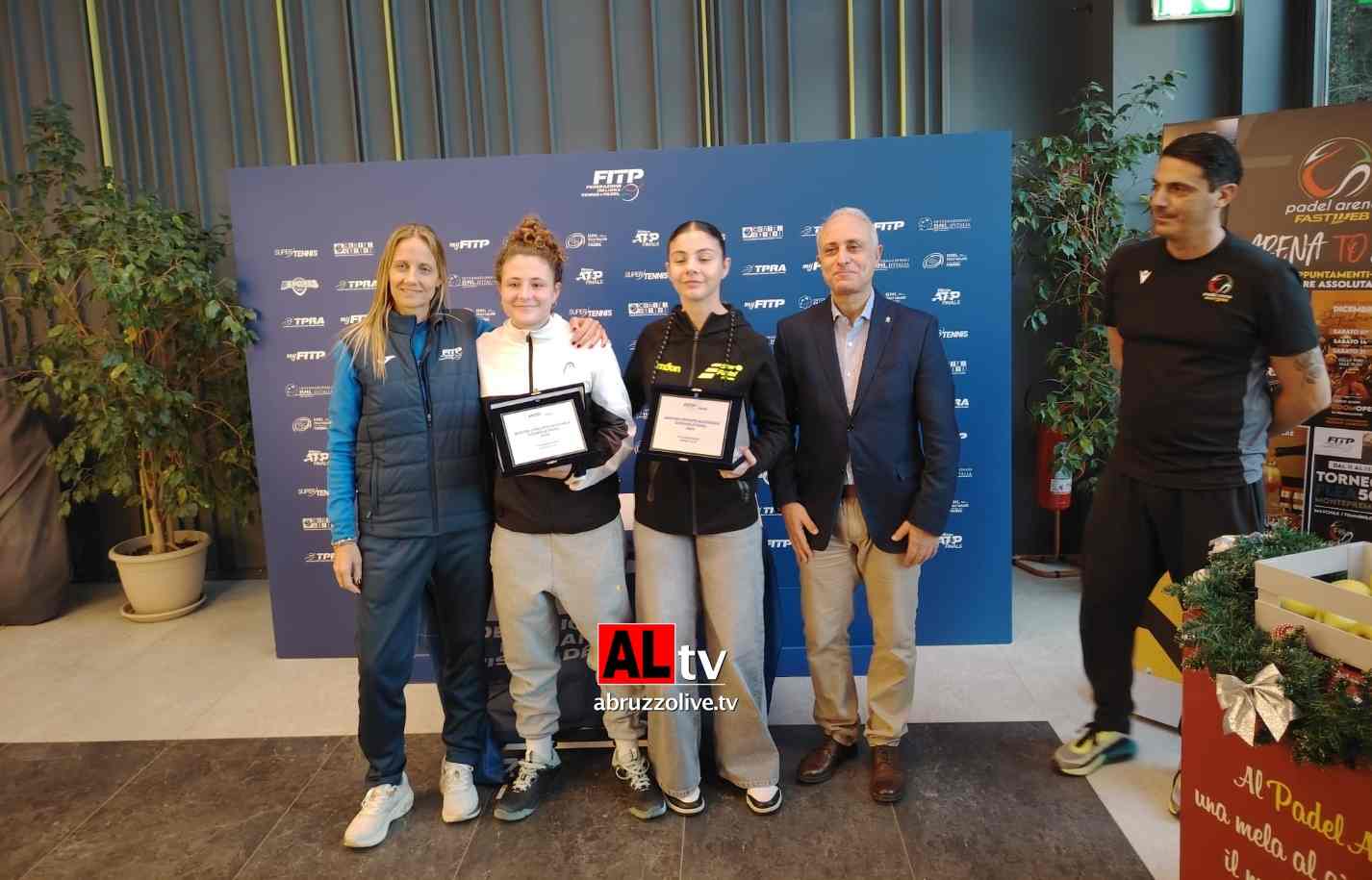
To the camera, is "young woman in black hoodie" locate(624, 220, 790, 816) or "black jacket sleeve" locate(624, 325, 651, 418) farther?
"black jacket sleeve" locate(624, 325, 651, 418)

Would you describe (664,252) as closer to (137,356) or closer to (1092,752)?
(1092,752)

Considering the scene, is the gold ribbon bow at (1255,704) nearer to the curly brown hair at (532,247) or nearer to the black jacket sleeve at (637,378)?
the black jacket sleeve at (637,378)

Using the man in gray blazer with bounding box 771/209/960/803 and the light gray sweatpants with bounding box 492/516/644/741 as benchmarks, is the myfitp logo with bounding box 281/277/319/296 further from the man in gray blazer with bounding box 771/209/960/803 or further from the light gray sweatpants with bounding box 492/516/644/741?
the man in gray blazer with bounding box 771/209/960/803

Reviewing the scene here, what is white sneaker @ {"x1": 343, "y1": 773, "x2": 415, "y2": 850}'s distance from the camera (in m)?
2.48

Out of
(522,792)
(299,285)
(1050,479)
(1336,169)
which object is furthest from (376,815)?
(1336,169)

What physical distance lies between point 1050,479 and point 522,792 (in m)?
3.15

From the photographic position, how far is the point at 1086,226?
4.22 m

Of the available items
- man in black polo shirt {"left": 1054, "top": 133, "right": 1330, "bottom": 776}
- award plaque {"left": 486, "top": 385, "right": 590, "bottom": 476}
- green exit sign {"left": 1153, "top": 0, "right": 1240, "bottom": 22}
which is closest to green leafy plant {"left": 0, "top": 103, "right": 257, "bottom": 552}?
award plaque {"left": 486, "top": 385, "right": 590, "bottom": 476}

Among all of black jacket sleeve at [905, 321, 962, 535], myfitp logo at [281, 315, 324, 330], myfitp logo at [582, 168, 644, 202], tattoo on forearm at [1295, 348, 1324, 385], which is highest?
myfitp logo at [582, 168, 644, 202]

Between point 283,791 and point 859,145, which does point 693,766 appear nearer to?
point 283,791

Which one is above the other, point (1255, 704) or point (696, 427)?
point (696, 427)

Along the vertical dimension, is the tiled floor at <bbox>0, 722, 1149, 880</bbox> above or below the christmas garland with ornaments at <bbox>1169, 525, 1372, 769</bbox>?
below

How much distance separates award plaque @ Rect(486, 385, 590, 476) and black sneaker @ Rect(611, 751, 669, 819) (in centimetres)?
100

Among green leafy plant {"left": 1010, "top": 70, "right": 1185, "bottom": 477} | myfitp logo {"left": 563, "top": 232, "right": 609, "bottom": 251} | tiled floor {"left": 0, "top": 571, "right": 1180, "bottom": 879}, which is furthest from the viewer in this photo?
green leafy plant {"left": 1010, "top": 70, "right": 1185, "bottom": 477}
